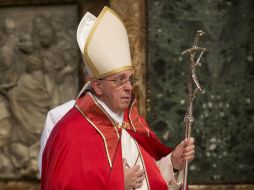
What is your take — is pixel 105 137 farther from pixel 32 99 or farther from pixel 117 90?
pixel 32 99

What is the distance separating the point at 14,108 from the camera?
5855 millimetres

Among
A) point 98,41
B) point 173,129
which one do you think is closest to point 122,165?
point 98,41

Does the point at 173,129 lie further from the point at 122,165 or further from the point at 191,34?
the point at 122,165

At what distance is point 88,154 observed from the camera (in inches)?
133

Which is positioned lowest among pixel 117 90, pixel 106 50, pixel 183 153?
pixel 183 153

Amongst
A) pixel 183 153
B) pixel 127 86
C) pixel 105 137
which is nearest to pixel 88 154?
pixel 105 137

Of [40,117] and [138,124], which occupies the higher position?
[138,124]

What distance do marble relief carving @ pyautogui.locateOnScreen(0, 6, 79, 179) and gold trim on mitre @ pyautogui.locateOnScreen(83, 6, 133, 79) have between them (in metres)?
2.13

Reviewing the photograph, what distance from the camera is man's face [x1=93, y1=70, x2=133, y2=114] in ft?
11.3

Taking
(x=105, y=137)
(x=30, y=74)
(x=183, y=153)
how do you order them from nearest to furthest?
(x=105, y=137)
(x=183, y=153)
(x=30, y=74)

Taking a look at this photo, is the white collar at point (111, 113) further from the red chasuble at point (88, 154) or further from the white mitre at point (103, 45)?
the white mitre at point (103, 45)

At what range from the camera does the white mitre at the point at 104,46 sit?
138 inches

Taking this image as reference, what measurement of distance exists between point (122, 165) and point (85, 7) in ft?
8.22

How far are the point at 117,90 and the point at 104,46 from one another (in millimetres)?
303
